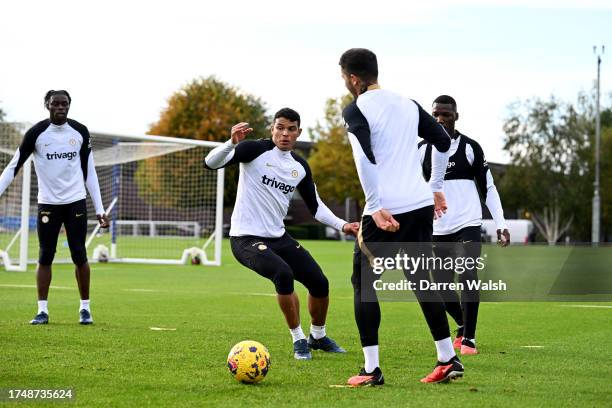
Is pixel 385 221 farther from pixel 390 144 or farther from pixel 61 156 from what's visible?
pixel 61 156

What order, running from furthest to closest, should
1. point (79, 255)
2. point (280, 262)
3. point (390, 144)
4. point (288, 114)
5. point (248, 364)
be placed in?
point (79, 255) → point (288, 114) → point (280, 262) → point (248, 364) → point (390, 144)

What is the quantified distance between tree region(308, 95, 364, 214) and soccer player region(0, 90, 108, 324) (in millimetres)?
59982

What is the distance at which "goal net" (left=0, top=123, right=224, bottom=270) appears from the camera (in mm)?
25312

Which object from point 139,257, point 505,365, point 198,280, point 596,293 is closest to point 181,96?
point 139,257

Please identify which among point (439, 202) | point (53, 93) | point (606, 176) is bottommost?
point (439, 202)

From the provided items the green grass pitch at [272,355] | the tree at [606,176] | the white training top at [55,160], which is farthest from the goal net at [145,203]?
the tree at [606,176]

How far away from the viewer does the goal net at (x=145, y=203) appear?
83.0 feet

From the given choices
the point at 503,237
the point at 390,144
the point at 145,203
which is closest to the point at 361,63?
the point at 390,144

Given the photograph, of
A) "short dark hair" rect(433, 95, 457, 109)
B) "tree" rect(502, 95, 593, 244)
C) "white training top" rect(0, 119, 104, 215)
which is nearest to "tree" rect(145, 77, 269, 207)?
"tree" rect(502, 95, 593, 244)

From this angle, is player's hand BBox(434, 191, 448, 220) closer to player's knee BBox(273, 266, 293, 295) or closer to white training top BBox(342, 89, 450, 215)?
white training top BBox(342, 89, 450, 215)

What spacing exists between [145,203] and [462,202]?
2379 cm

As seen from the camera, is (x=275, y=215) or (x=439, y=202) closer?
(x=439, y=202)

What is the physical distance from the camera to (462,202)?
959cm

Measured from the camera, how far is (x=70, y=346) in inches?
348
